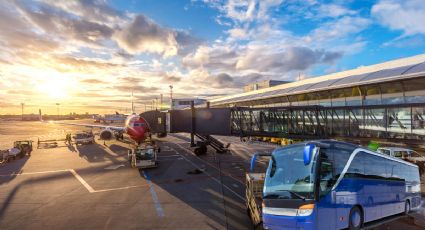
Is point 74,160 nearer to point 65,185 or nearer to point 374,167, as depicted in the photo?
→ point 65,185

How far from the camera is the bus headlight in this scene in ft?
36.3

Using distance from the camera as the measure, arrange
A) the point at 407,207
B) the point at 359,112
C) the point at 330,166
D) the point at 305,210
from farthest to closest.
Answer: the point at 359,112, the point at 407,207, the point at 330,166, the point at 305,210

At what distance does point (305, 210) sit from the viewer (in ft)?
36.6

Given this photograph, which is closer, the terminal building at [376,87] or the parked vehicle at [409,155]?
the parked vehicle at [409,155]

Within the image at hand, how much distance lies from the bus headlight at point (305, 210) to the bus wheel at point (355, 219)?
118 inches

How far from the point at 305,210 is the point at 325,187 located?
4.82ft

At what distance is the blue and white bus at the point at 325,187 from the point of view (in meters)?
11.3

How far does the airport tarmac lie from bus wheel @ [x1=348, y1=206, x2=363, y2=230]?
10.8ft

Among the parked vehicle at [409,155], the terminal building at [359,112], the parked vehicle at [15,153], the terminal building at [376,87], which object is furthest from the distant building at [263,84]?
the parked vehicle at [15,153]

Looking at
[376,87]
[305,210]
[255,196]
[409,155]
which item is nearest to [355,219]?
[305,210]

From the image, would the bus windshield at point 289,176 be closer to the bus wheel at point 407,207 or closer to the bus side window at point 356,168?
the bus side window at point 356,168

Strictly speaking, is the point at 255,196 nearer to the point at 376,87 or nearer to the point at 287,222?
the point at 287,222

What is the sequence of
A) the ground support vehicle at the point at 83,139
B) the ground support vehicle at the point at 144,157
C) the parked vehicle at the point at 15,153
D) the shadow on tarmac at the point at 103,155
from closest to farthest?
the ground support vehicle at the point at 144,157, the parked vehicle at the point at 15,153, the shadow on tarmac at the point at 103,155, the ground support vehicle at the point at 83,139

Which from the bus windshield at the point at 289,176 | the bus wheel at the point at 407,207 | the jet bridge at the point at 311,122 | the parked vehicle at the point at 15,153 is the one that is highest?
the jet bridge at the point at 311,122
